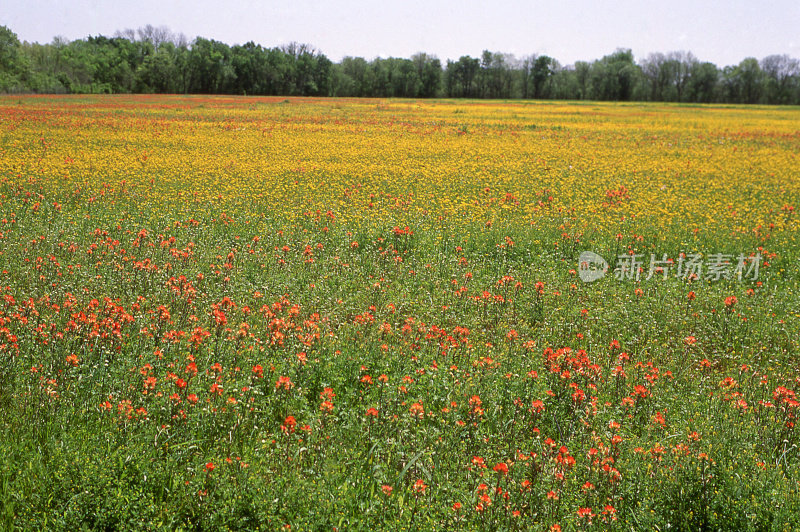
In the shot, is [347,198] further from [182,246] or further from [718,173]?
[718,173]

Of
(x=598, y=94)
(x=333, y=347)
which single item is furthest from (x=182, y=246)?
(x=598, y=94)

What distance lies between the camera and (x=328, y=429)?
14.6ft

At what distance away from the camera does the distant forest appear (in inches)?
3327

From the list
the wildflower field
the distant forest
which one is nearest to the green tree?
the distant forest

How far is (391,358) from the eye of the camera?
17.8ft

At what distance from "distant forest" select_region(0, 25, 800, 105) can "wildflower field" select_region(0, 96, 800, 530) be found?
71233 millimetres

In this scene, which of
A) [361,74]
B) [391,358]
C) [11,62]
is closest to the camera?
[391,358]

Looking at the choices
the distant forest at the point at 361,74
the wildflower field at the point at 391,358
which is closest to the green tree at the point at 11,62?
the distant forest at the point at 361,74

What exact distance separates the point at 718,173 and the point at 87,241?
17.8 metres

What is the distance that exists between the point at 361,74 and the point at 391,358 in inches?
4344

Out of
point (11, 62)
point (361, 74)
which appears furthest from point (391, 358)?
point (361, 74)

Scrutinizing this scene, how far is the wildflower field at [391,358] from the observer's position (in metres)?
3.57

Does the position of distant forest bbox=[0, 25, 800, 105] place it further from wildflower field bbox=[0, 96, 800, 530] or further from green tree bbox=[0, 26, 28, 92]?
wildflower field bbox=[0, 96, 800, 530]

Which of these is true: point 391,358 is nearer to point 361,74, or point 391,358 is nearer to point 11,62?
point 11,62
